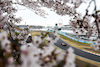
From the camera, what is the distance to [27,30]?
12.2 ft

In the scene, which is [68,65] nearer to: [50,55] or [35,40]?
[50,55]

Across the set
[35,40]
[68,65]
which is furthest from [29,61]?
[35,40]

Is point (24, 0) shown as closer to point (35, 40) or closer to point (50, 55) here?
point (35, 40)

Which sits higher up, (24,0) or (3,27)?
(24,0)

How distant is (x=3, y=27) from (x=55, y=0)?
6.04ft

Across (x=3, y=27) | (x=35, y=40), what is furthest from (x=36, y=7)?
(x=35, y=40)

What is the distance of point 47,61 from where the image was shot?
2.13 ft

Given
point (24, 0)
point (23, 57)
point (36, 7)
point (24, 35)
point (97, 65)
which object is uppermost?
point (24, 0)

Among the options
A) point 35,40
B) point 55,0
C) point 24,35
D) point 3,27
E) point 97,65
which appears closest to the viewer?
point 35,40

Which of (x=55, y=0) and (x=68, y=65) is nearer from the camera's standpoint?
(x=68, y=65)

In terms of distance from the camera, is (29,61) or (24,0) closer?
(29,61)

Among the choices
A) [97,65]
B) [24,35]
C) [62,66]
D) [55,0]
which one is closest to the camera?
[62,66]

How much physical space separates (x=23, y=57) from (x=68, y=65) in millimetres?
311

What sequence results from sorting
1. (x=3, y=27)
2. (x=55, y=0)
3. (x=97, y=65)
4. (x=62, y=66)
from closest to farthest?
(x=62, y=66) < (x=55, y=0) < (x=3, y=27) < (x=97, y=65)
